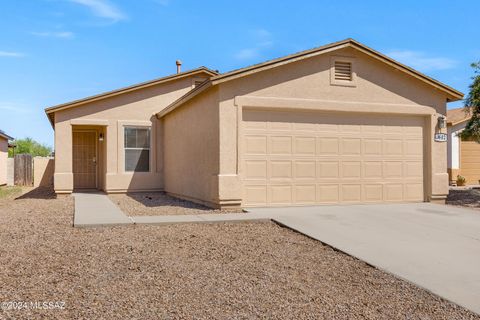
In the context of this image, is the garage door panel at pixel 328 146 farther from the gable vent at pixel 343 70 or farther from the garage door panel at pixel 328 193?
the gable vent at pixel 343 70

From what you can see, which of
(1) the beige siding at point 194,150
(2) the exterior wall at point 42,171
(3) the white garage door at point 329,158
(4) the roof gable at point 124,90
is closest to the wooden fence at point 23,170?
(2) the exterior wall at point 42,171

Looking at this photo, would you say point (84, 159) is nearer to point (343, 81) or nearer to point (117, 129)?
point (117, 129)

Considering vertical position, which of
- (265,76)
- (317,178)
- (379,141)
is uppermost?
(265,76)

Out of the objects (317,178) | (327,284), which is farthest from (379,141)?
(327,284)

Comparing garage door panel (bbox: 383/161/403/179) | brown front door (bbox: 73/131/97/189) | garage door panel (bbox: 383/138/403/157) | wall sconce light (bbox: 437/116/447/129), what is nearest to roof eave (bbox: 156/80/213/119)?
brown front door (bbox: 73/131/97/189)

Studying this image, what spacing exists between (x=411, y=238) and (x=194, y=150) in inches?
274

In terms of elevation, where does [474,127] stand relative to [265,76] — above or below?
below

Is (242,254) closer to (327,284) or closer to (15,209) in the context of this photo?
(327,284)

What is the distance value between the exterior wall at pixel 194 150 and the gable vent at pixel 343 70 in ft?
10.9

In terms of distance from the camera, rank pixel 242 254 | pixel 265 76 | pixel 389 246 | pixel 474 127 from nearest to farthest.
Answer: pixel 242 254
pixel 389 246
pixel 265 76
pixel 474 127

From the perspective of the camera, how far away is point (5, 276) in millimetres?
5121

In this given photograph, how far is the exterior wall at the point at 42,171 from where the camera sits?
80.1 feet

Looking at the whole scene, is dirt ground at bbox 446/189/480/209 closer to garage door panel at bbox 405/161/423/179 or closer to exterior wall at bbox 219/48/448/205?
exterior wall at bbox 219/48/448/205

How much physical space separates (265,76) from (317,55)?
58.9 inches
